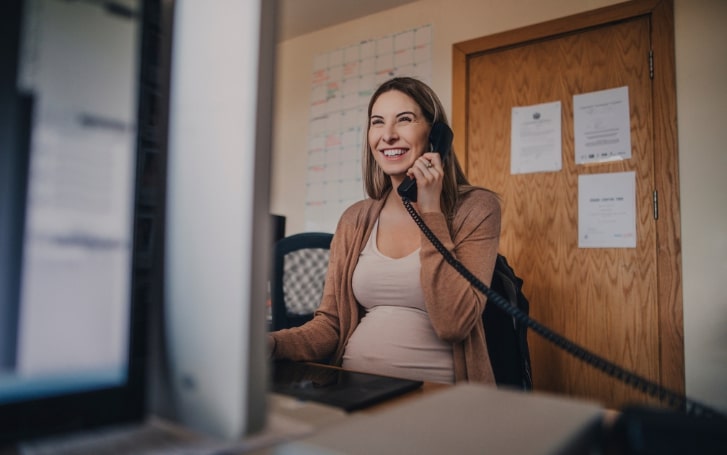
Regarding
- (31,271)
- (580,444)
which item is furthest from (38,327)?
(580,444)

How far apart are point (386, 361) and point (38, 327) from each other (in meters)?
0.84

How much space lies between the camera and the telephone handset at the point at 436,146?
1.18 metres

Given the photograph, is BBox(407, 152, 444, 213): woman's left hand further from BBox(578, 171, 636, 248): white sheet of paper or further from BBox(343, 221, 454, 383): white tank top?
BBox(578, 171, 636, 248): white sheet of paper

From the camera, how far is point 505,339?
112 centimetres

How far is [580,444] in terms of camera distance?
0.31 m

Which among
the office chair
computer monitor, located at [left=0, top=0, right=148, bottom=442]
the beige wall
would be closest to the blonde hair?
the office chair

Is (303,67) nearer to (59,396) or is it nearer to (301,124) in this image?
(301,124)

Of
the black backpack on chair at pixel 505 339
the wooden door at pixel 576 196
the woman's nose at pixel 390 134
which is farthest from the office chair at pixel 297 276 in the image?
the wooden door at pixel 576 196

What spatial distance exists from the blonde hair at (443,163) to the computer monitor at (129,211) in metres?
0.94

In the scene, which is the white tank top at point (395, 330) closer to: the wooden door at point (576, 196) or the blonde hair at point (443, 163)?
the blonde hair at point (443, 163)

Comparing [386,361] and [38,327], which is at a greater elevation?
[38,327]

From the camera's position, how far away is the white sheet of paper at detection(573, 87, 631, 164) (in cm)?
199

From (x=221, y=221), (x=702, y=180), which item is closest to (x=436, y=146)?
(x=221, y=221)

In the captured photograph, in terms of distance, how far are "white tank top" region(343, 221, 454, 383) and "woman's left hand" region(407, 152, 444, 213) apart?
0.12m
